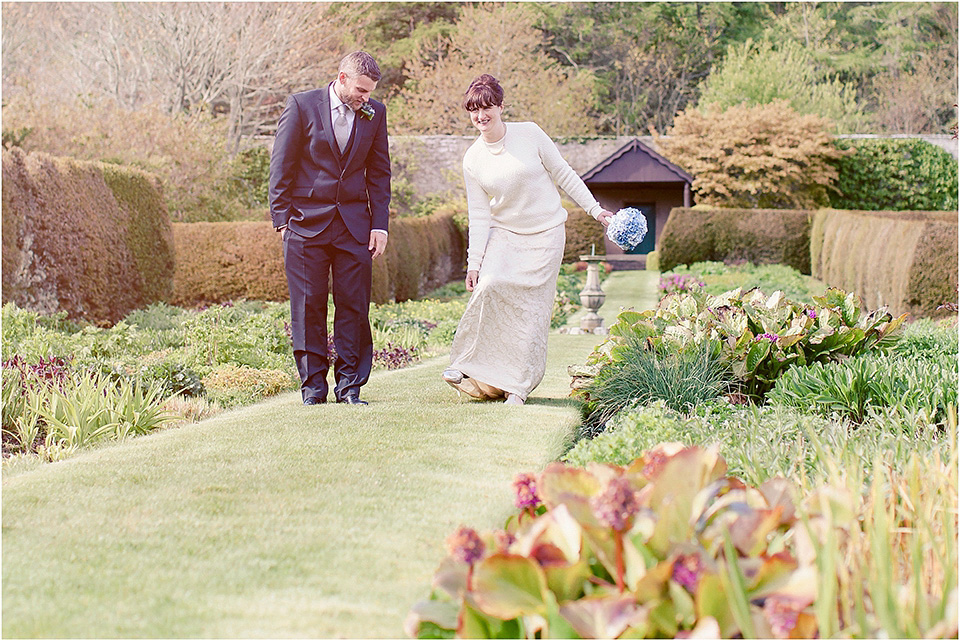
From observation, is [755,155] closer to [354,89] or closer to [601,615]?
[354,89]

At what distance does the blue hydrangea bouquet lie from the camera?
5449mm

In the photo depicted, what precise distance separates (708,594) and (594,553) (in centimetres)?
34

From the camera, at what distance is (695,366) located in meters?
5.18

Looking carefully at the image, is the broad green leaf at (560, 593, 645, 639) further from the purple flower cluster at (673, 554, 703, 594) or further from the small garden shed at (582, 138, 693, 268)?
the small garden shed at (582, 138, 693, 268)

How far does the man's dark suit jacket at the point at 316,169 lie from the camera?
511 cm

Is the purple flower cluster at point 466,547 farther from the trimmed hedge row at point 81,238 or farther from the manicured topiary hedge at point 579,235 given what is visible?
the manicured topiary hedge at point 579,235

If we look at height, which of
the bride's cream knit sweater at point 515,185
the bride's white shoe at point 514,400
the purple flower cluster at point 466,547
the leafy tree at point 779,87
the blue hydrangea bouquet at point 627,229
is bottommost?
the bride's white shoe at point 514,400

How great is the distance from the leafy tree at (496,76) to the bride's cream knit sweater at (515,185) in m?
23.9

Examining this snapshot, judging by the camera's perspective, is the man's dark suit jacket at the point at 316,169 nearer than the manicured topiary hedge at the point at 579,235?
Yes

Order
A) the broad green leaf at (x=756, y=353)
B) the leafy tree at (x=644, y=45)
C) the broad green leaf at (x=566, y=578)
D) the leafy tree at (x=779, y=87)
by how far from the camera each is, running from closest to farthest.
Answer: the broad green leaf at (x=566, y=578)
the broad green leaf at (x=756, y=353)
the leafy tree at (x=779, y=87)
the leafy tree at (x=644, y=45)

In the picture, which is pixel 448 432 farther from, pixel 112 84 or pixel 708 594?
pixel 112 84

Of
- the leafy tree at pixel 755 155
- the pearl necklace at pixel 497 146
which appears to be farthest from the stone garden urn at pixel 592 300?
the leafy tree at pixel 755 155

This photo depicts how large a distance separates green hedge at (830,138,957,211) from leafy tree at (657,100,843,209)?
1656 mm

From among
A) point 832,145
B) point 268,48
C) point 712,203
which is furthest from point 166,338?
point 832,145
